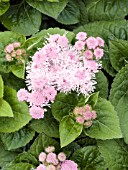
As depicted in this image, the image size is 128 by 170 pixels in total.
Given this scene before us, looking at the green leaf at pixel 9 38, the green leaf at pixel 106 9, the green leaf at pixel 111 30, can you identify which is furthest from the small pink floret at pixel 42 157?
the green leaf at pixel 106 9

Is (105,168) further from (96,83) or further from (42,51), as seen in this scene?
(42,51)

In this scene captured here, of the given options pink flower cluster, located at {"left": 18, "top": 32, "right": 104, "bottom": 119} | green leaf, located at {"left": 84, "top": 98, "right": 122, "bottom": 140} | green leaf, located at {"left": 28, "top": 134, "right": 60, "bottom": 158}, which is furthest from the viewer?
green leaf, located at {"left": 28, "top": 134, "right": 60, "bottom": 158}

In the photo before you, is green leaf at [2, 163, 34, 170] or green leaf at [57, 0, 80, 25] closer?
green leaf at [2, 163, 34, 170]

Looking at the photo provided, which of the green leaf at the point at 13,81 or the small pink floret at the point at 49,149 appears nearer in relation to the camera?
the small pink floret at the point at 49,149

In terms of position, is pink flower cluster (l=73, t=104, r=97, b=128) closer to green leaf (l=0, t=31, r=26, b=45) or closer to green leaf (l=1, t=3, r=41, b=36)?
green leaf (l=0, t=31, r=26, b=45)

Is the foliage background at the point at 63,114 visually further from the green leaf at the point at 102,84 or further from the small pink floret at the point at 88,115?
the small pink floret at the point at 88,115

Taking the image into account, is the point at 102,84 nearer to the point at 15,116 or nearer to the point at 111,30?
the point at 111,30

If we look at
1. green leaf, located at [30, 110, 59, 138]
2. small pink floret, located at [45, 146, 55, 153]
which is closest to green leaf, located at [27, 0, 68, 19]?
green leaf, located at [30, 110, 59, 138]
